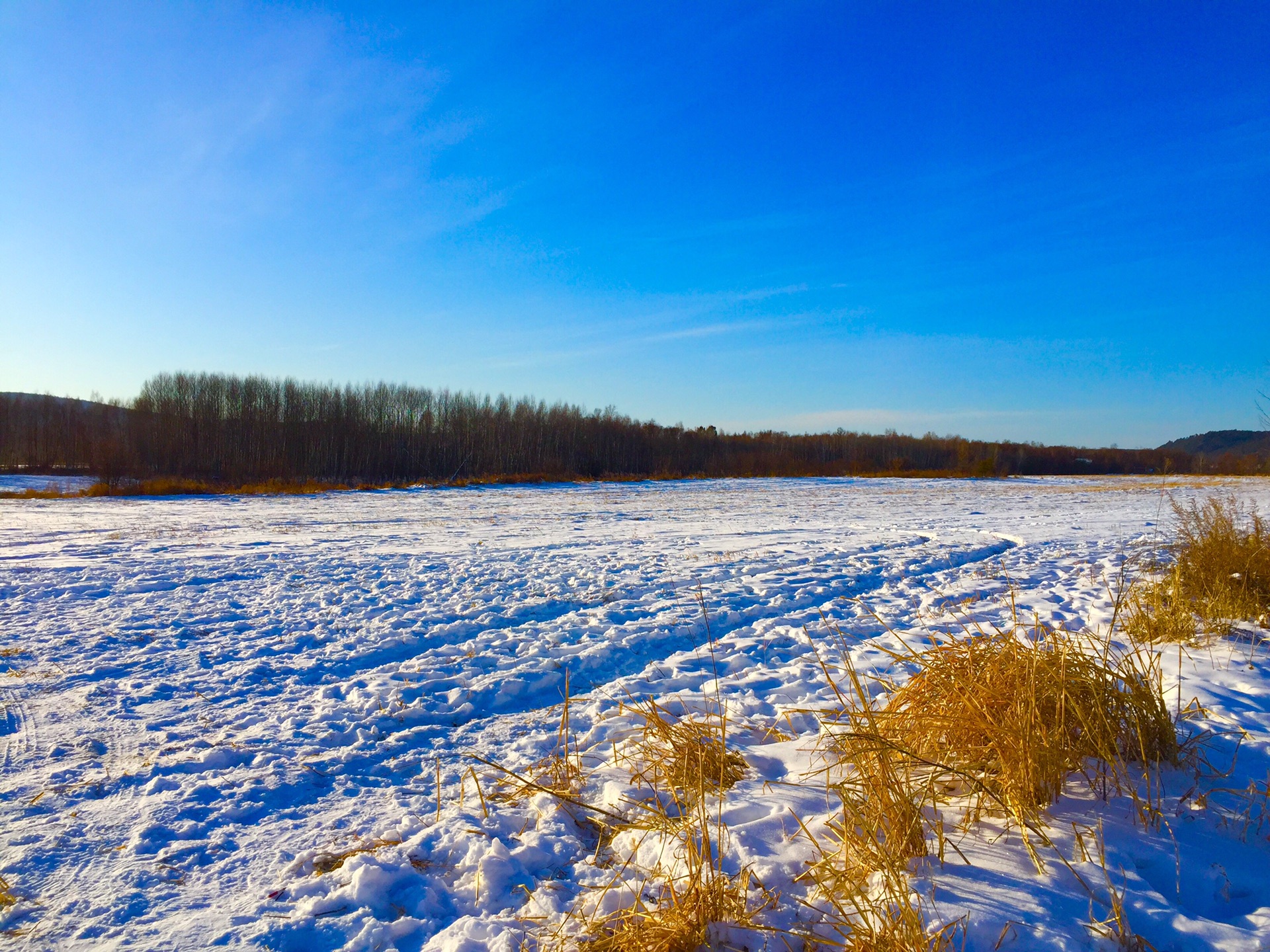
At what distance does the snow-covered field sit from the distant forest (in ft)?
105

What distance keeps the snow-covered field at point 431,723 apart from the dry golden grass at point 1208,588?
1.28ft

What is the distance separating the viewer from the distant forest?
45781 mm

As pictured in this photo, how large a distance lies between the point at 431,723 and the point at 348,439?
4665cm

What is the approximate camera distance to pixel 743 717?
4016 millimetres

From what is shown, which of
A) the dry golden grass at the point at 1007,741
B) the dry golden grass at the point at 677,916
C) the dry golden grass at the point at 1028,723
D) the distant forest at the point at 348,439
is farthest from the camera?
the distant forest at the point at 348,439

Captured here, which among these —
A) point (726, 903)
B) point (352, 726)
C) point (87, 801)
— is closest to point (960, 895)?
point (726, 903)

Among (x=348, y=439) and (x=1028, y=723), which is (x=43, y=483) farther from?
(x=1028, y=723)

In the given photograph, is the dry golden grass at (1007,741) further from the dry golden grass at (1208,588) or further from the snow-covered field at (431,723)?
the dry golden grass at (1208,588)

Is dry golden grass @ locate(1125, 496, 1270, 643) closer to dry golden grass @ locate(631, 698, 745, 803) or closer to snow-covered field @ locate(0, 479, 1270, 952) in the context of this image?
snow-covered field @ locate(0, 479, 1270, 952)

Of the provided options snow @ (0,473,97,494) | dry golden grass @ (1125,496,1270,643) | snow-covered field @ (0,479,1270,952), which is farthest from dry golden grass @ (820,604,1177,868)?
snow @ (0,473,97,494)

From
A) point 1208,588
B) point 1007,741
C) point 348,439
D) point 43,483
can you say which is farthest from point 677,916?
point 348,439

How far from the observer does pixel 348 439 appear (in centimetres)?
4647

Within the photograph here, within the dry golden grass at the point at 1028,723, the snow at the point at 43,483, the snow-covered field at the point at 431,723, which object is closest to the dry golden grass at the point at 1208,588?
the snow-covered field at the point at 431,723

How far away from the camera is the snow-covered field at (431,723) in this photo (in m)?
2.24
